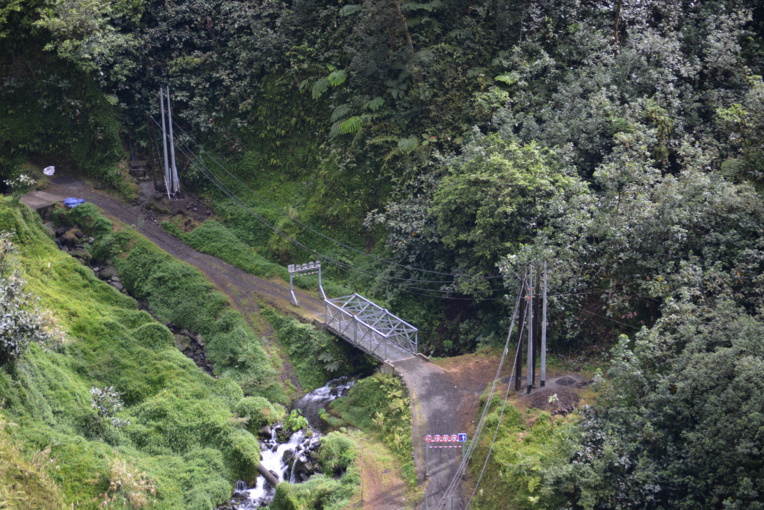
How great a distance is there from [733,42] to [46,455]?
1340 inches

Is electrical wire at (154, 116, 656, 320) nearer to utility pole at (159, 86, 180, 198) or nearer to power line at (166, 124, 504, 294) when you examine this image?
power line at (166, 124, 504, 294)

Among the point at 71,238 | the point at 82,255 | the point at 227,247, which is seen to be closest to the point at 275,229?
the point at 227,247

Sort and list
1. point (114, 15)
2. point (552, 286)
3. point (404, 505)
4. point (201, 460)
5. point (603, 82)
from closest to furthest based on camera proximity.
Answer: point (404, 505) < point (201, 460) < point (552, 286) < point (603, 82) < point (114, 15)

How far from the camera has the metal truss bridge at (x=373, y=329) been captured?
1239 inches

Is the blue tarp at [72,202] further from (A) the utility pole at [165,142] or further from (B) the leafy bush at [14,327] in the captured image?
(B) the leafy bush at [14,327]

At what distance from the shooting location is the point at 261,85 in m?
43.0

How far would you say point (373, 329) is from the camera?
3117 centimetres

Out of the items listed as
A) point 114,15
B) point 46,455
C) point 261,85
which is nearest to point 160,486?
point 46,455

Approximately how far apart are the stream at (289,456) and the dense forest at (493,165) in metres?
1.73

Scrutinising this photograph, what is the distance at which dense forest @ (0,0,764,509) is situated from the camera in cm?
2223

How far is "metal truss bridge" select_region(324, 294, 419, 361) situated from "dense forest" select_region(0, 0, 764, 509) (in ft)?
6.37

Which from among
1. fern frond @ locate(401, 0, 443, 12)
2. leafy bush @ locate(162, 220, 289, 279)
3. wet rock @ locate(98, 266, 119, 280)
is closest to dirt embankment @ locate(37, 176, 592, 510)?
leafy bush @ locate(162, 220, 289, 279)

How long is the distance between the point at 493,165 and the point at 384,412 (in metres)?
11.6

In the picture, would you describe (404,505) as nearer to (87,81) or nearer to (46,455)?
(46,455)
